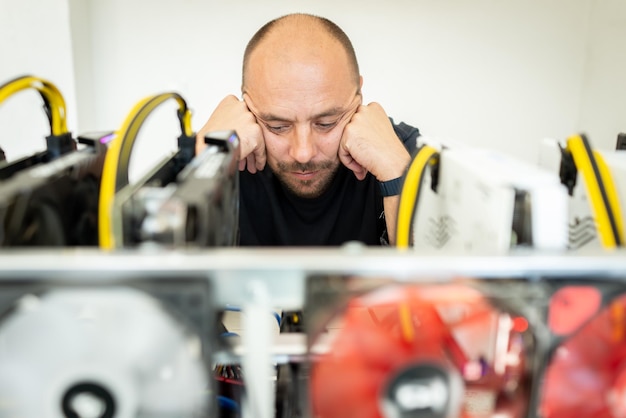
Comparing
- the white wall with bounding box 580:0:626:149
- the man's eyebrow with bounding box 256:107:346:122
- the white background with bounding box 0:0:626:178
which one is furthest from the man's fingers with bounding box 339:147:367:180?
the white wall with bounding box 580:0:626:149

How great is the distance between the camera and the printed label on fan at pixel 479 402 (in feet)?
1.86

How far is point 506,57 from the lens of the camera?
251 cm

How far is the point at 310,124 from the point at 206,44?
1400 mm

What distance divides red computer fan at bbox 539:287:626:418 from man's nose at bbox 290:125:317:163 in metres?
0.80

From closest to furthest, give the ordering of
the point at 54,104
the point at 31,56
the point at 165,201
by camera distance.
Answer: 1. the point at 165,201
2. the point at 54,104
3. the point at 31,56

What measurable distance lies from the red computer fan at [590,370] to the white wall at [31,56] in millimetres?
2227

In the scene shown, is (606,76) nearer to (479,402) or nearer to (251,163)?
(251,163)

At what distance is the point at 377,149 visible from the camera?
1.23m

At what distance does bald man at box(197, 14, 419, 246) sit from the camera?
1237 mm

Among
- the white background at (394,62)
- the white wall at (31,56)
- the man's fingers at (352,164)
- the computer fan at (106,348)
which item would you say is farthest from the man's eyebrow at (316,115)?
the white wall at (31,56)

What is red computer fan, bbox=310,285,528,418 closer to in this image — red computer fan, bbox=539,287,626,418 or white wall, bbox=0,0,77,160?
red computer fan, bbox=539,287,626,418

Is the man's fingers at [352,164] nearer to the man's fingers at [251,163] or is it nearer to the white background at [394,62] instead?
the man's fingers at [251,163]

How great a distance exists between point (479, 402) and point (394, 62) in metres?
2.14

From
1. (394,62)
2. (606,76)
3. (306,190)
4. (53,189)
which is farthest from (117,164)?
(606,76)
